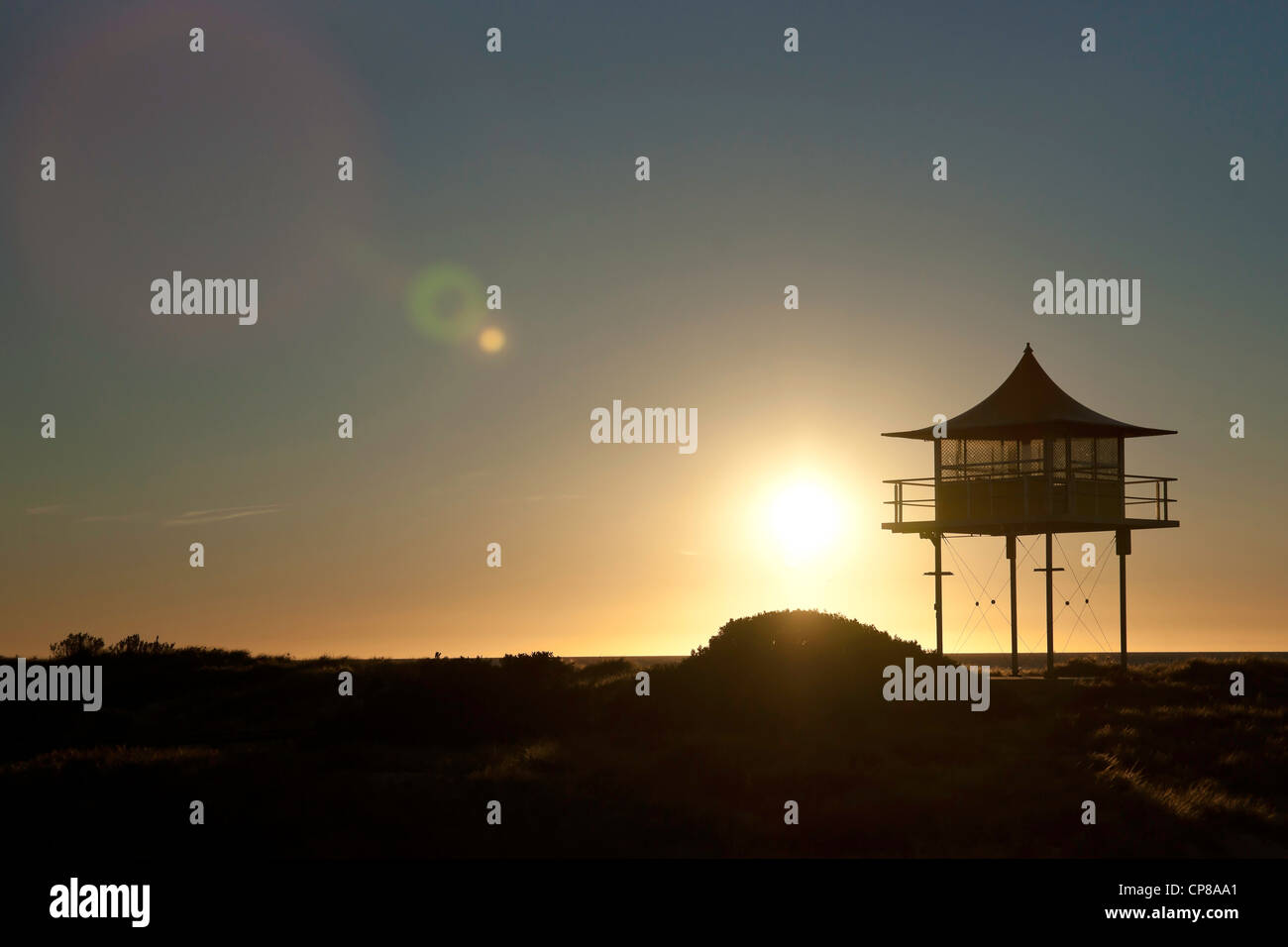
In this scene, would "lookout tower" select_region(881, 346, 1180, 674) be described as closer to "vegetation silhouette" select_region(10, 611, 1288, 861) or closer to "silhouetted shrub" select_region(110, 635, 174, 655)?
"vegetation silhouette" select_region(10, 611, 1288, 861)

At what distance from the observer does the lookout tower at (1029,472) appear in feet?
128

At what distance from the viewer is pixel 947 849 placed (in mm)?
17766

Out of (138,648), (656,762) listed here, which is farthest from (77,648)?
(656,762)

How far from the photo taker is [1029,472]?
128 feet

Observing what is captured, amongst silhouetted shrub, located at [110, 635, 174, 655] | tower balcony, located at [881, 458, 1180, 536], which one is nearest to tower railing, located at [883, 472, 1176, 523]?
tower balcony, located at [881, 458, 1180, 536]

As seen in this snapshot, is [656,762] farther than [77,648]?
No

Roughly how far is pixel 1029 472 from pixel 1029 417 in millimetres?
1678

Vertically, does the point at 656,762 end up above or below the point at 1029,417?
below

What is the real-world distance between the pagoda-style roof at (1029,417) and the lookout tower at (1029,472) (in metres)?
0.03

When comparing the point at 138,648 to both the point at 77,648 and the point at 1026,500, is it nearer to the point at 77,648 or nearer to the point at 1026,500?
the point at 77,648

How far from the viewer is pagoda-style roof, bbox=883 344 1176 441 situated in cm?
3891
